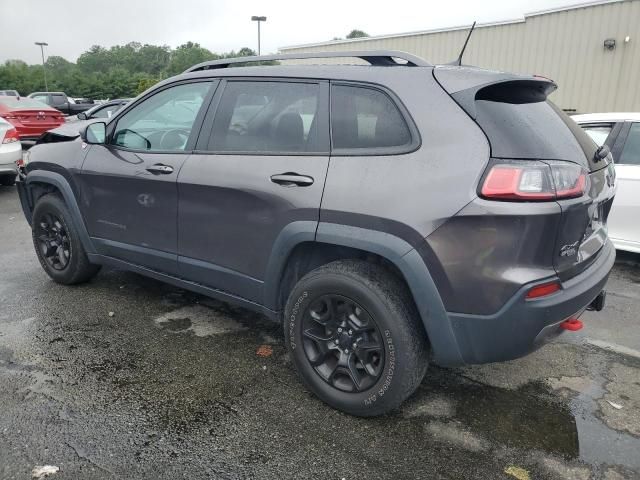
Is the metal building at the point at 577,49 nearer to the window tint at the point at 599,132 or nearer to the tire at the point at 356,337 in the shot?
the window tint at the point at 599,132

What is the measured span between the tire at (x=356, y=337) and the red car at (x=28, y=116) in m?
12.5

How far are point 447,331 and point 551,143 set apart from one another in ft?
3.26

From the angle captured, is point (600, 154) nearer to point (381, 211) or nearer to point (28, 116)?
point (381, 211)

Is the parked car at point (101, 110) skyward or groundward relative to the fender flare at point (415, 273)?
skyward

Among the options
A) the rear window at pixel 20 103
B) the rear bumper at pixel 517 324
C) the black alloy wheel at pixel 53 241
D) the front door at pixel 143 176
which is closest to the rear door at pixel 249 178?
the front door at pixel 143 176

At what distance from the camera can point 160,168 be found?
11.3ft

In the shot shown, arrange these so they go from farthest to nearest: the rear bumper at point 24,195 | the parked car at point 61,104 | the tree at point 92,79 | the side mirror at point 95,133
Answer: the tree at point 92,79, the parked car at point 61,104, the rear bumper at point 24,195, the side mirror at point 95,133

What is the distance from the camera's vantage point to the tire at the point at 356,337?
2.49 meters

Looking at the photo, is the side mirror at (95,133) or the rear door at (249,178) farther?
the side mirror at (95,133)

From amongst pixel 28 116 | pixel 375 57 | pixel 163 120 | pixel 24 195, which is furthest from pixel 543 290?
pixel 28 116

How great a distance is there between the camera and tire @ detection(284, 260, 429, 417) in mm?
2488

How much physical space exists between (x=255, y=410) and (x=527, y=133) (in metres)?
1.93

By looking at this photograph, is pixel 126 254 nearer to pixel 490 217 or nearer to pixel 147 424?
pixel 147 424

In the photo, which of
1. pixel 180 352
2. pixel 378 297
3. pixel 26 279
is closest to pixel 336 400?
pixel 378 297
